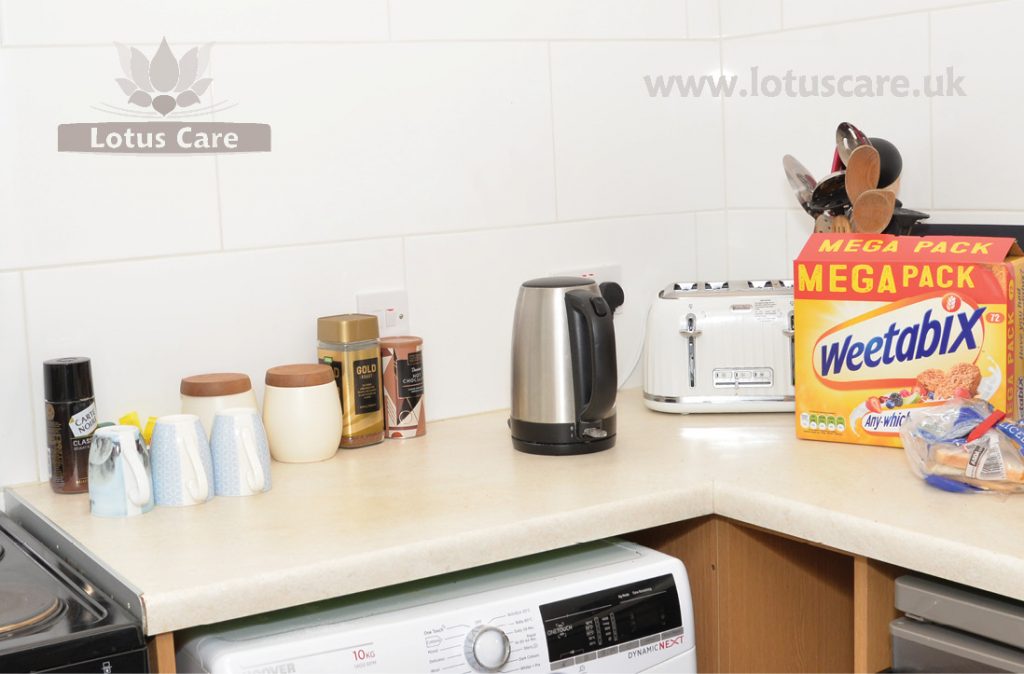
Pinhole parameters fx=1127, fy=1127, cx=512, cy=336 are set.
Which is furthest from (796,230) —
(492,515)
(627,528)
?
(492,515)

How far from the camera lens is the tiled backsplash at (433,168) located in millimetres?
1474

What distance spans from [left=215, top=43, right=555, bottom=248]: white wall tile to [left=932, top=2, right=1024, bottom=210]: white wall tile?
605 millimetres

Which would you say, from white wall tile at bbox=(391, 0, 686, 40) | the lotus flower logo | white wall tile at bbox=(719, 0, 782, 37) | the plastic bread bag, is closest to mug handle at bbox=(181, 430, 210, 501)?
the lotus flower logo

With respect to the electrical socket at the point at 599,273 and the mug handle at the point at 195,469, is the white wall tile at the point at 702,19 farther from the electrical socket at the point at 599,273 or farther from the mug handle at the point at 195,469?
the mug handle at the point at 195,469

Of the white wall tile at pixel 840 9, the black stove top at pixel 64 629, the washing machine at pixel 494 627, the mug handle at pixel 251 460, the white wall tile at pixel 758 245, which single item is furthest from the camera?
the white wall tile at pixel 758 245

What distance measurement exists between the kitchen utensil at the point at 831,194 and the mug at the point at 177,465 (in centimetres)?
92

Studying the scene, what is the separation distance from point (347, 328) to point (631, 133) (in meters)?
0.65

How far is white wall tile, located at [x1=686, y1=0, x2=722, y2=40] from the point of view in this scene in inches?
77.8

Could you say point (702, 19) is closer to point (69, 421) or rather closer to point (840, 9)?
point (840, 9)

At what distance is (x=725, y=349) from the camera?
1692 mm

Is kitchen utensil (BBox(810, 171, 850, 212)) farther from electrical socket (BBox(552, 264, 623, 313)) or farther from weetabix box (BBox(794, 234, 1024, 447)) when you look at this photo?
electrical socket (BBox(552, 264, 623, 313))

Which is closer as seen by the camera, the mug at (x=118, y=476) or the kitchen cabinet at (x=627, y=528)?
the kitchen cabinet at (x=627, y=528)

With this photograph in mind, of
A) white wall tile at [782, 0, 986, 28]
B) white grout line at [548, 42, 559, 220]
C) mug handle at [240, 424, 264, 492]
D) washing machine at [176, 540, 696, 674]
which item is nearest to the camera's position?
washing machine at [176, 540, 696, 674]

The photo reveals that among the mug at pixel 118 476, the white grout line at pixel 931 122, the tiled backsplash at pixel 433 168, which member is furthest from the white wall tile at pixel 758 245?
the mug at pixel 118 476
